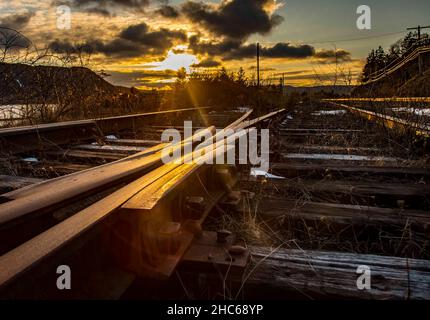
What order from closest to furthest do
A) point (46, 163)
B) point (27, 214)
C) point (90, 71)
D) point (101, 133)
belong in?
point (27, 214) < point (46, 163) < point (101, 133) < point (90, 71)

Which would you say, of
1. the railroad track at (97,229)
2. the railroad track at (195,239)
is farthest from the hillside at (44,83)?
the railroad track at (97,229)

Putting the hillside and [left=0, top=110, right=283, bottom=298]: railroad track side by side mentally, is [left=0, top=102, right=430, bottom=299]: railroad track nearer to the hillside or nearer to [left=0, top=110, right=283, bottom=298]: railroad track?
[left=0, top=110, right=283, bottom=298]: railroad track

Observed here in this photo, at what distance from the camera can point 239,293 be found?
1365mm

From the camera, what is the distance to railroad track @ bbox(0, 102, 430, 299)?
3.65 ft

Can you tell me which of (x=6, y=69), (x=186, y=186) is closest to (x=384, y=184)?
(x=186, y=186)

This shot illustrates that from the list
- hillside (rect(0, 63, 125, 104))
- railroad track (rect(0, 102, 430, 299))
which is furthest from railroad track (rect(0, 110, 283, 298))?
hillside (rect(0, 63, 125, 104))

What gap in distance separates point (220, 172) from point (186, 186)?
50 centimetres

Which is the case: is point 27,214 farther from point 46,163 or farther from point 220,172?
point 46,163

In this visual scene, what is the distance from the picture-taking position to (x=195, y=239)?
63.5 inches

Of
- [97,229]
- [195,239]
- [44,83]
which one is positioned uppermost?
[44,83]

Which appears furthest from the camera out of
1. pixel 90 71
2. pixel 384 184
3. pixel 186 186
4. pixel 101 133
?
pixel 90 71

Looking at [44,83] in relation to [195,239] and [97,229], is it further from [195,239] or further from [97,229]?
[97,229]

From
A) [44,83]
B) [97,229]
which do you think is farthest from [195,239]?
[44,83]

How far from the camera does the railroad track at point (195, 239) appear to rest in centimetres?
111
